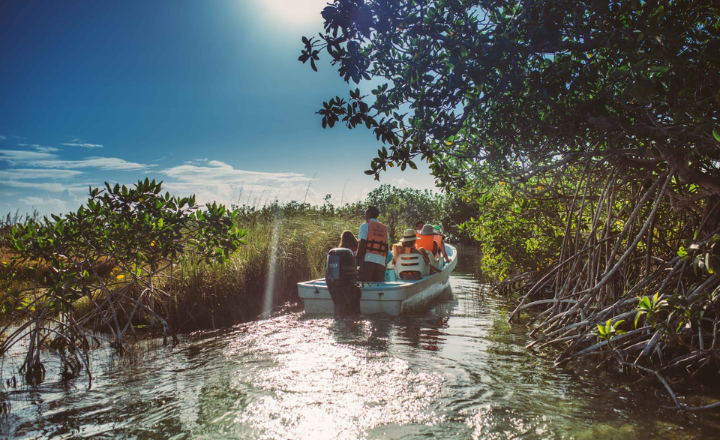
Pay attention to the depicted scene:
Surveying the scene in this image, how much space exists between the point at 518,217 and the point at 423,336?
3831mm

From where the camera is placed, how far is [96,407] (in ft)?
14.4

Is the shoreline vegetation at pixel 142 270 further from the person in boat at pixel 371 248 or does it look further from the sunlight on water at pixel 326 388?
the person in boat at pixel 371 248

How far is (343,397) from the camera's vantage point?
449 centimetres

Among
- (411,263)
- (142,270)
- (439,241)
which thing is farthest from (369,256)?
(142,270)

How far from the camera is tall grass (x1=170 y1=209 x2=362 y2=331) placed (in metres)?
8.31

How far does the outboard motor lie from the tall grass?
1.78 metres

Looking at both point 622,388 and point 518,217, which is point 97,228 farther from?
point 518,217

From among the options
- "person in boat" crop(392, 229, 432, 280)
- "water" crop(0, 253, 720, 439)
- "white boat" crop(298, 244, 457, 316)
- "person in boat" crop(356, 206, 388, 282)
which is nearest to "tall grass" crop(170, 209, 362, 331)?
"white boat" crop(298, 244, 457, 316)

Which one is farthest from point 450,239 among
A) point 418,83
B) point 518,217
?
point 418,83

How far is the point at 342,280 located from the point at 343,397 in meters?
3.74

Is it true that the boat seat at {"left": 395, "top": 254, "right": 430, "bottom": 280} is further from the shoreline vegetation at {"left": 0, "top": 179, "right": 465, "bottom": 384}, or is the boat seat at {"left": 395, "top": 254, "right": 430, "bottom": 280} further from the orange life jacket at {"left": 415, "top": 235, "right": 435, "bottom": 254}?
the shoreline vegetation at {"left": 0, "top": 179, "right": 465, "bottom": 384}

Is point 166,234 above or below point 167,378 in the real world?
above

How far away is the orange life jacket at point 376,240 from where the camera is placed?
9195 mm

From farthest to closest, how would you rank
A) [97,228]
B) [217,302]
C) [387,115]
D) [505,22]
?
[217,302] → [97,228] → [387,115] → [505,22]
